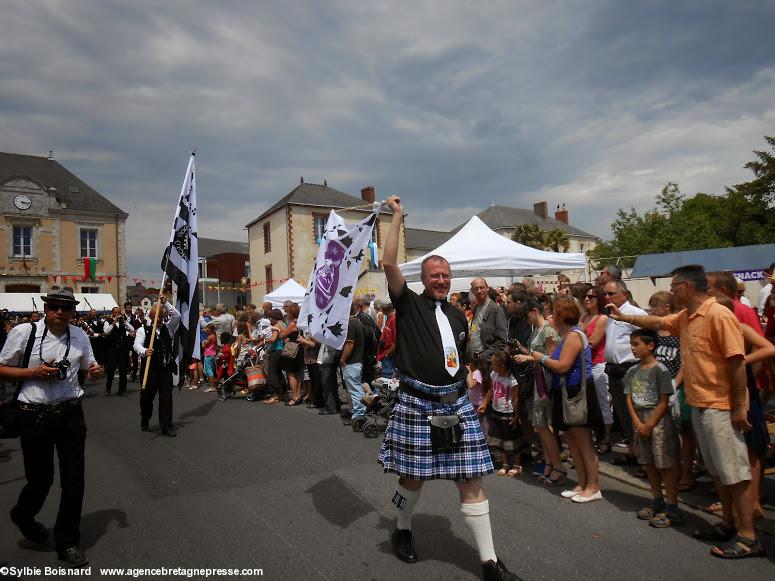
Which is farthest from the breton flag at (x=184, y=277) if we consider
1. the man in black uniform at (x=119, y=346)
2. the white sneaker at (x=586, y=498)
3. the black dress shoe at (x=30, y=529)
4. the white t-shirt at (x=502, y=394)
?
the man in black uniform at (x=119, y=346)

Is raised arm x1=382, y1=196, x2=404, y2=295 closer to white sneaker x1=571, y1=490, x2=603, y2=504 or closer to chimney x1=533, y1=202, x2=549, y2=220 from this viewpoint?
white sneaker x1=571, y1=490, x2=603, y2=504

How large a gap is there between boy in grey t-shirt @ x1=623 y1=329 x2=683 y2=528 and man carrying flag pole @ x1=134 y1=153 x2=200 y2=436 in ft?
19.2

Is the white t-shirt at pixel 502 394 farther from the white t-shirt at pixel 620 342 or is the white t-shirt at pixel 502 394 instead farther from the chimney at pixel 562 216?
the chimney at pixel 562 216

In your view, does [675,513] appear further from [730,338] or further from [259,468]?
[259,468]

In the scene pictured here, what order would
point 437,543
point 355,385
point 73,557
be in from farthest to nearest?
point 355,385 < point 437,543 < point 73,557

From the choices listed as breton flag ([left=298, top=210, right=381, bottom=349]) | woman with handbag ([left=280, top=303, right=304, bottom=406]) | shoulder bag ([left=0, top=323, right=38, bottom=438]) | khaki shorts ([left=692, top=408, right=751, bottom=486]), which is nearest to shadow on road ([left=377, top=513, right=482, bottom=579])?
khaki shorts ([left=692, top=408, right=751, bottom=486])

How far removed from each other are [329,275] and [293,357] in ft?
15.4

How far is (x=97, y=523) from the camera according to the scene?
4430 mm

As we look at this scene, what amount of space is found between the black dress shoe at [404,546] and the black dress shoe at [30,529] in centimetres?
277

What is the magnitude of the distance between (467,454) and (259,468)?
3.36m

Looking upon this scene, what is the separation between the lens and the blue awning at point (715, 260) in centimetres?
2461

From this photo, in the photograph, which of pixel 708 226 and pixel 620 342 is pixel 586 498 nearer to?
pixel 620 342

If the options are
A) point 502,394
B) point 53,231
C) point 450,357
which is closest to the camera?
point 450,357

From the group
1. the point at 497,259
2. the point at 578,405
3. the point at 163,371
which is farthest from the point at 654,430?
the point at 497,259
